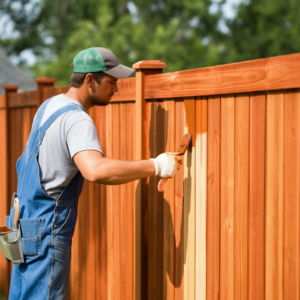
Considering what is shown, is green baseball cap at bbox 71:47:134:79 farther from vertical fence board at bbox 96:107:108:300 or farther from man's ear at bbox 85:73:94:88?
vertical fence board at bbox 96:107:108:300

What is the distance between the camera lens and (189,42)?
30906mm

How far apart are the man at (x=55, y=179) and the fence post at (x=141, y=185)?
1.05ft

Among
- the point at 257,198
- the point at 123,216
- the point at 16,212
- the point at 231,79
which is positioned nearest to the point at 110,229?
the point at 123,216

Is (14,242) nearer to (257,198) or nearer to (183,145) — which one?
(183,145)

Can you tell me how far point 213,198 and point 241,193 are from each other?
0.24m

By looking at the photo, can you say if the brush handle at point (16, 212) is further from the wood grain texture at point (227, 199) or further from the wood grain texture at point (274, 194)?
the wood grain texture at point (274, 194)

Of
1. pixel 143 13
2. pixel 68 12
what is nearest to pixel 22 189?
pixel 143 13

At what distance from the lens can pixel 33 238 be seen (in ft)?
9.07

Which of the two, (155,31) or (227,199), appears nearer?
(227,199)

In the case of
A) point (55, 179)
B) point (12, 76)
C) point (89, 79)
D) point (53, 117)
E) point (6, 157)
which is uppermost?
point (12, 76)

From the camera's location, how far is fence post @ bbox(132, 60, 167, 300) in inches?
124

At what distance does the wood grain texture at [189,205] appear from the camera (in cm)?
273

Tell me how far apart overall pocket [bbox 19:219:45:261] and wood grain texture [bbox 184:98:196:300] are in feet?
2.98

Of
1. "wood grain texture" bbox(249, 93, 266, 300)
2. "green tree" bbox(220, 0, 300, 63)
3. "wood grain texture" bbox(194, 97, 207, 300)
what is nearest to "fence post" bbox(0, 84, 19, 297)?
"wood grain texture" bbox(194, 97, 207, 300)
